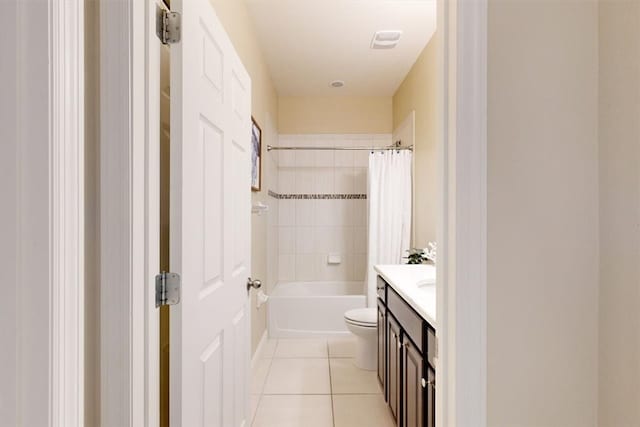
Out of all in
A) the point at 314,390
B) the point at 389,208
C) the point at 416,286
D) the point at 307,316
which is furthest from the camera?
the point at 307,316

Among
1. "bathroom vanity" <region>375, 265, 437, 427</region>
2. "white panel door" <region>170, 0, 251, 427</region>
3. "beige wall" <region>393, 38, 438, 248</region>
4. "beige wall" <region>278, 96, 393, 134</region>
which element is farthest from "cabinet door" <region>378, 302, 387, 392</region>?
"beige wall" <region>278, 96, 393, 134</region>

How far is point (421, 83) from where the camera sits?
3213 millimetres

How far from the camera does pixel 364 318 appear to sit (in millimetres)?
2850

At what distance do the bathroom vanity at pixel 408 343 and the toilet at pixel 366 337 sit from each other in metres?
0.26

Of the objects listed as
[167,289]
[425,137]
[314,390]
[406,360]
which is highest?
[425,137]

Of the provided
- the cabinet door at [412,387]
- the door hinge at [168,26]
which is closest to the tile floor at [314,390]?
the cabinet door at [412,387]
